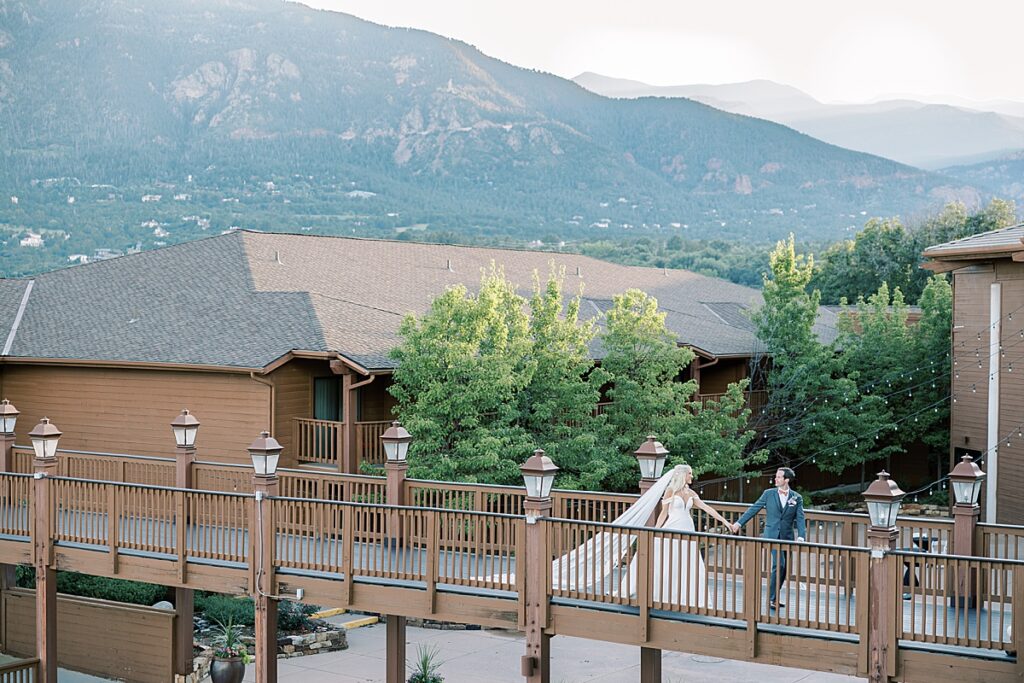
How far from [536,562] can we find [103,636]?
9.29 meters

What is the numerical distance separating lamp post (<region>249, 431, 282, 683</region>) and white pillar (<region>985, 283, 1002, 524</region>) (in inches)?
562

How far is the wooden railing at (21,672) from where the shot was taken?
17328mm

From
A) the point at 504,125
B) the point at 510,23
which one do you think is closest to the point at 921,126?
the point at 510,23

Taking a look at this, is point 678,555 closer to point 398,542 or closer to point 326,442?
point 398,542

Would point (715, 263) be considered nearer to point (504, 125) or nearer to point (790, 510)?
point (504, 125)

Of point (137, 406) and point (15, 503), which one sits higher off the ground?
point (137, 406)

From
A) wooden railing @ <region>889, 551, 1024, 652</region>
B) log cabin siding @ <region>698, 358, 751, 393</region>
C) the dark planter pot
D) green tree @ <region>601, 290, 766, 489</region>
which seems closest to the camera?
wooden railing @ <region>889, 551, 1024, 652</region>

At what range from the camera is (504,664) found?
21.2 metres

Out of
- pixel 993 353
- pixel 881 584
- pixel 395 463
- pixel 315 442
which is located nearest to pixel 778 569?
pixel 881 584

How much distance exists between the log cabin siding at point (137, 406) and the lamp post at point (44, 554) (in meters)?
5.80

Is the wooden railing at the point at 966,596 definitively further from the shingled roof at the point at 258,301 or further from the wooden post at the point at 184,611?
the shingled roof at the point at 258,301

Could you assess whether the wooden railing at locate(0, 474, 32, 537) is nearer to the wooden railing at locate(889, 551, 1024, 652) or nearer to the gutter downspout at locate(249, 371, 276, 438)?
the gutter downspout at locate(249, 371, 276, 438)

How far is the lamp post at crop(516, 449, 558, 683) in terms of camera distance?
13.6 metres

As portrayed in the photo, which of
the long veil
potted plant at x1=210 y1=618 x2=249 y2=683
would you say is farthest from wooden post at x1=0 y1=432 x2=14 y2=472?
the long veil
